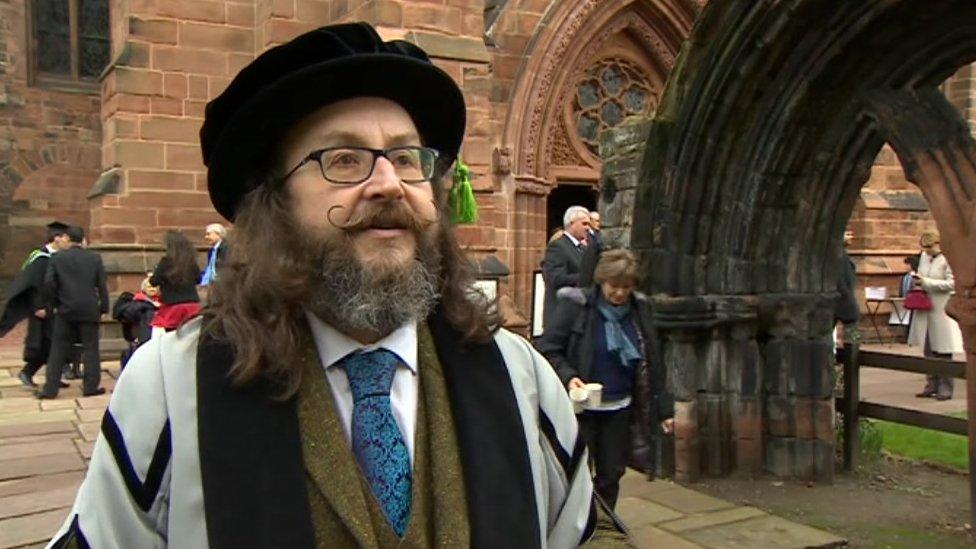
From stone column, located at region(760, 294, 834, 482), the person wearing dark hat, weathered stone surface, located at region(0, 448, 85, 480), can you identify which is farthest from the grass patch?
the person wearing dark hat

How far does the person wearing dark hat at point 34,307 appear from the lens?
8.65 meters

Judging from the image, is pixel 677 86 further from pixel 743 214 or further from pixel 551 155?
pixel 551 155

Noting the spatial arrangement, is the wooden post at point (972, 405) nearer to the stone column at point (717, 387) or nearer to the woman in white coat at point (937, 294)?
the stone column at point (717, 387)

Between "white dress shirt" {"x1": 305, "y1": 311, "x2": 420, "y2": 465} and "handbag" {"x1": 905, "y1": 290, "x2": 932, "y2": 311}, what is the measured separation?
28.9 feet

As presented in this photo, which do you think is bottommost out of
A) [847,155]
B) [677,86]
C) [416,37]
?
[847,155]

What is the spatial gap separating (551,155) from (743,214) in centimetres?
737

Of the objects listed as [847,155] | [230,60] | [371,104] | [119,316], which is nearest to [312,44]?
[371,104]

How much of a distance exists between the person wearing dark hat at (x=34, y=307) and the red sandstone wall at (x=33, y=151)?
8.60 metres

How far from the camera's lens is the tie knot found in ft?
4.93

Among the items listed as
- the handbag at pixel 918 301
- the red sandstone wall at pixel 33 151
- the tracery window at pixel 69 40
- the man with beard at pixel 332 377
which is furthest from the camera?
the tracery window at pixel 69 40

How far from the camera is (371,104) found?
154 cm

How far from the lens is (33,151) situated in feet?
54.0

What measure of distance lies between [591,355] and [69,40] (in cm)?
1612

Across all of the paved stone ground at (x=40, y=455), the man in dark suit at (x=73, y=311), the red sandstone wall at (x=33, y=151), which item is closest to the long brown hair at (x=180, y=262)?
the paved stone ground at (x=40, y=455)
